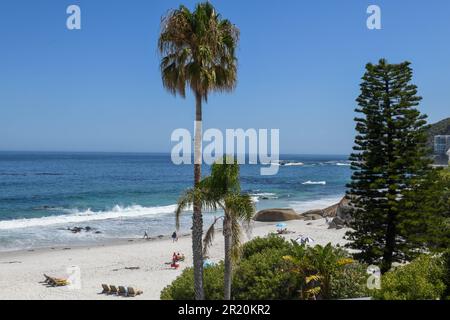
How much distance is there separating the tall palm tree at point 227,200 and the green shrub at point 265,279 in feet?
4.00

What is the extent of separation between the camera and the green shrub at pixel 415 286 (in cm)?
664

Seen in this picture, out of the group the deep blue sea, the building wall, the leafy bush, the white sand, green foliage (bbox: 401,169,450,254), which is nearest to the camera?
the leafy bush

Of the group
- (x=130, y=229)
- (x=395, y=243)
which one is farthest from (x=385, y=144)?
(x=130, y=229)

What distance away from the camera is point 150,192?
73.8m

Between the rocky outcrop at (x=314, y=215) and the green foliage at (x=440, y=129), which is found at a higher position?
the green foliage at (x=440, y=129)

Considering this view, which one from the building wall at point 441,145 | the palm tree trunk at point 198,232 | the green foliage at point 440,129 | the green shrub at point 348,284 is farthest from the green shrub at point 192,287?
the green foliage at point 440,129

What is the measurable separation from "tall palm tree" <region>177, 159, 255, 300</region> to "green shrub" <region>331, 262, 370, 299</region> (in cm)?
261

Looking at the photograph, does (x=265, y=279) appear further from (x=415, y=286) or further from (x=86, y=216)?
(x=86, y=216)

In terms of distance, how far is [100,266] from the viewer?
25.0 m

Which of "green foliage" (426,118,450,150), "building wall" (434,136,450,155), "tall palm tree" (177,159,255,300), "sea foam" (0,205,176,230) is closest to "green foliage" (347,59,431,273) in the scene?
"tall palm tree" (177,159,255,300)

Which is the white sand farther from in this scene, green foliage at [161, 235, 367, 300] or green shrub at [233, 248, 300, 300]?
green shrub at [233, 248, 300, 300]

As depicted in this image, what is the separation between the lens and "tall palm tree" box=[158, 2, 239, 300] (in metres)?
11.0

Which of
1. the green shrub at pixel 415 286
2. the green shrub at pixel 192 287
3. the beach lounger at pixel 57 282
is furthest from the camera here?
the beach lounger at pixel 57 282

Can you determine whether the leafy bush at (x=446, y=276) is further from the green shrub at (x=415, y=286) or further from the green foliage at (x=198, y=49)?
the green foliage at (x=198, y=49)
